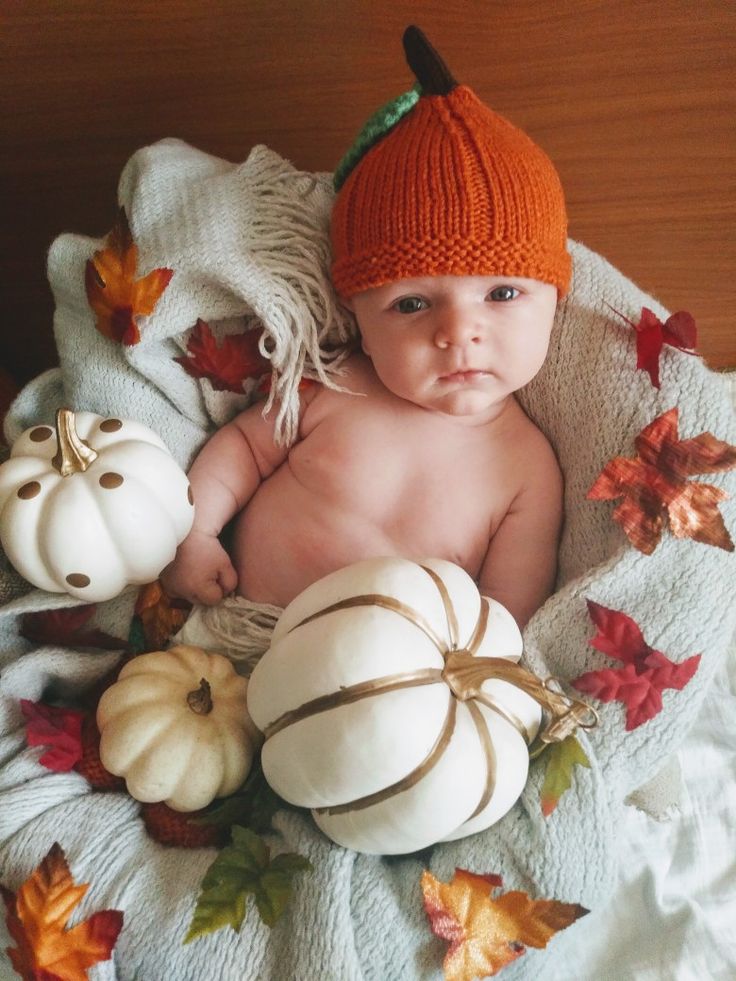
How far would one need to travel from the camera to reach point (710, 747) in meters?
0.99

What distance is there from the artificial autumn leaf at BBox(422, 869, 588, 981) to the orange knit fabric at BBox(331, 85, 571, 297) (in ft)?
2.00

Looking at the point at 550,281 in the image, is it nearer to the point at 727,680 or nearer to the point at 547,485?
the point at 547,485

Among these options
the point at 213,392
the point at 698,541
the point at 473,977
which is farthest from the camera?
the point at 213,392

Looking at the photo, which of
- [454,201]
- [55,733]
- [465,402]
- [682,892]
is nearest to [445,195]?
[454,201]

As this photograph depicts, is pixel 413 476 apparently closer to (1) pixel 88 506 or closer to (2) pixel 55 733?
(1) pixel 88 506

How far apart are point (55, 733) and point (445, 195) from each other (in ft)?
2.31

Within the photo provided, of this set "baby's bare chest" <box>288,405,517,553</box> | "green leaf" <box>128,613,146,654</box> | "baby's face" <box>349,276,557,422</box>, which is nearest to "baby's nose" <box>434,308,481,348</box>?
"baby's face" <box>349,276,557,422</box>

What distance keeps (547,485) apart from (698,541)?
0.21 m

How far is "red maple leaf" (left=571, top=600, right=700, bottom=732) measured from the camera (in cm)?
74

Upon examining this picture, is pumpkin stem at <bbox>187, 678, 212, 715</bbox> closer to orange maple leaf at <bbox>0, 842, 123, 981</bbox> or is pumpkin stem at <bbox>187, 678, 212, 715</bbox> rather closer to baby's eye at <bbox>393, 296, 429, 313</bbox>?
orange maple leaf at <bbox>0, 842, 123, 981</bbox>

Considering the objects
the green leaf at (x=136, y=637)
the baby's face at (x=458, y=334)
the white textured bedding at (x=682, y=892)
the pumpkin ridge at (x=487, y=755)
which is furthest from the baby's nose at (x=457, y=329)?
the white textured bedding at (x=682, y=892)

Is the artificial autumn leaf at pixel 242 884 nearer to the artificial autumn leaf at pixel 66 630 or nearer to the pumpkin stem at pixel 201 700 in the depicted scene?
the pumpkin stem at pixel 201 700

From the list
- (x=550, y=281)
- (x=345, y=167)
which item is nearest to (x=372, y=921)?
(x=550, y=281)

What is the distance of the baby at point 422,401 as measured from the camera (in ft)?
2.55
